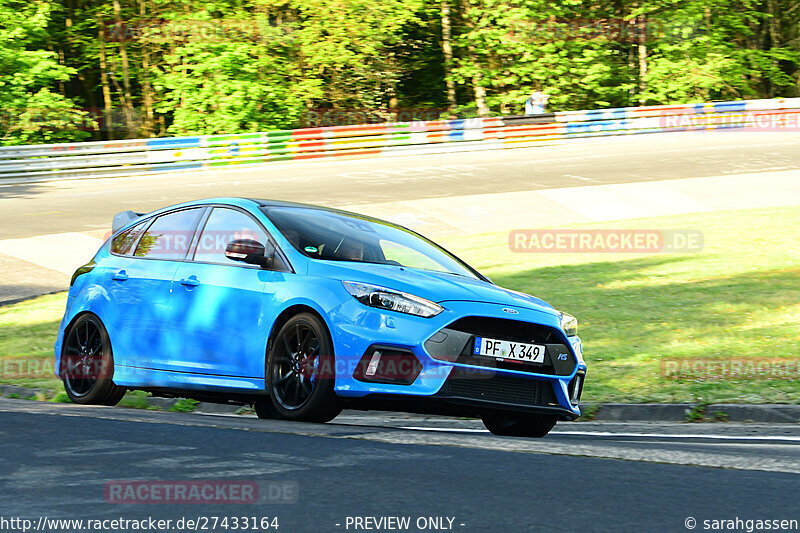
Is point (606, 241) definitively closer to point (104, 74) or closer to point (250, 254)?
point (250, 254)

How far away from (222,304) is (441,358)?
176 centimetres

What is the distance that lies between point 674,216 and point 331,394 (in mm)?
16549

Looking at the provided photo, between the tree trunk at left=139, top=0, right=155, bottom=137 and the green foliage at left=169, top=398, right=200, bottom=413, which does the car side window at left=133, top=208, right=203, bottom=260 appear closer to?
the green foliage at left=169, top=398, right=200, bottom=413

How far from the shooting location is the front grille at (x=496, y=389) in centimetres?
682

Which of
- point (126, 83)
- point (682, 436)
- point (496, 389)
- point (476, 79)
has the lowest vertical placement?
point (682, 436)

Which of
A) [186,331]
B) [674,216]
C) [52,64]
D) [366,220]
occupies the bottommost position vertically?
[674,216]

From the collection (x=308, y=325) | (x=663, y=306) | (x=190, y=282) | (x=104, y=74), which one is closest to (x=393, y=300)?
(x=308, y=325)

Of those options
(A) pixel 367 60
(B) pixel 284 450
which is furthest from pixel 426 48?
(B) pixel 284 450

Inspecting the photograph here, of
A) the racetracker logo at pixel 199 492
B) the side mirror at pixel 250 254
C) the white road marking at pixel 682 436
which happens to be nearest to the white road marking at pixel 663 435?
the white road marking at pixel 682 436

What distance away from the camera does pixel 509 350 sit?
23.1 feet

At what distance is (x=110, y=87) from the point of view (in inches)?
1759

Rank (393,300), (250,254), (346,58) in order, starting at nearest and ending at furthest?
(393,300) → (250,254) → (346,58)

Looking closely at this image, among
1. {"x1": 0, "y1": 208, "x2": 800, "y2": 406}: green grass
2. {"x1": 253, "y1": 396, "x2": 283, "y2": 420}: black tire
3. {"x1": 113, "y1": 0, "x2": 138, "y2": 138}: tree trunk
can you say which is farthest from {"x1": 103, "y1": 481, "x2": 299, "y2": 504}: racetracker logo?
{"x1": 113, "y1": 0, "x2": 138, "y2": 138}: tree trunk

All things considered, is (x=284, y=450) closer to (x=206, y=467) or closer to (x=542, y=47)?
(x=206, y=467)
